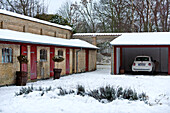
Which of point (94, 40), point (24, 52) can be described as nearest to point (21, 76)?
point (24, 52)

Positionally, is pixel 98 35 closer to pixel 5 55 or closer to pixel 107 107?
pixel 5 55

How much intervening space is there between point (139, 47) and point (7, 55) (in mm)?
10512

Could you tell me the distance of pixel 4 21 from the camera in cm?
1608

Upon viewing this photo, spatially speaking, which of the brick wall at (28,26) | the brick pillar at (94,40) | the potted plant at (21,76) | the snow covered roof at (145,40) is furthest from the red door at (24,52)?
the brick pillar at (94,40)

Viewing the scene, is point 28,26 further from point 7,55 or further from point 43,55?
point 7,55

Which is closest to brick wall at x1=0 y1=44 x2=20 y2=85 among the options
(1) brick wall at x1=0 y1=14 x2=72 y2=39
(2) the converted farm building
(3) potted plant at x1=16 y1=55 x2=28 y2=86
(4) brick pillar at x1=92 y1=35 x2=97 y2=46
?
(2) the converted farm building

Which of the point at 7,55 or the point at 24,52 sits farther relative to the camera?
the point at 24,52

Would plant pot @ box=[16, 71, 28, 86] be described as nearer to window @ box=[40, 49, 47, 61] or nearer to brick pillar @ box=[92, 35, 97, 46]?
window @ box=[40, 49, 47, 61]

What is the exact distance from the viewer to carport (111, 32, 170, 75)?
19078 mm

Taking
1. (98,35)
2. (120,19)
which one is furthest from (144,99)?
(120,19)

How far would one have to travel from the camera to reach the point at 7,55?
1330 centimetres

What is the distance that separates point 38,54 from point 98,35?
1216 centimetres

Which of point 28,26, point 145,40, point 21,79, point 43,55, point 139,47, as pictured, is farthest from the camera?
point 145,40

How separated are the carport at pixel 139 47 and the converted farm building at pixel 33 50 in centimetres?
345
